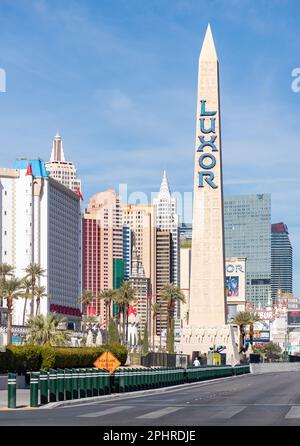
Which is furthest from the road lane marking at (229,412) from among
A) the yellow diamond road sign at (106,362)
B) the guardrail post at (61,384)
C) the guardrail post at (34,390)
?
the yellow diamond road sign at (106,362)

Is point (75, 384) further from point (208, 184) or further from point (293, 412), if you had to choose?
point (208, 184)

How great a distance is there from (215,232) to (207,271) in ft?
17.1

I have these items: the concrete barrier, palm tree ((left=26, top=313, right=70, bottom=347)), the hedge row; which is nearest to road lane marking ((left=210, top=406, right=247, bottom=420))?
the hedge row

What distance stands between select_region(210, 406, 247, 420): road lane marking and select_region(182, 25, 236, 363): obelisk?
104 m

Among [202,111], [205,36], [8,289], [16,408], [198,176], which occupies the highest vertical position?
[205,36]

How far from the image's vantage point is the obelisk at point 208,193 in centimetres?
13850

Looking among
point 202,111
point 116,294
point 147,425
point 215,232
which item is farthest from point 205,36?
point 147,425

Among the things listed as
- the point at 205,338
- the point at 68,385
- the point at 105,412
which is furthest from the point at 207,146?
the point at 105,412

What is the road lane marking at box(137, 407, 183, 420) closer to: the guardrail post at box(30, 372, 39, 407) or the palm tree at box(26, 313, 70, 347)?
the guardrail post at box(30, 372, 39, 407)

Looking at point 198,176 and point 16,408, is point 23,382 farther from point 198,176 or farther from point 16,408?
point 198,176

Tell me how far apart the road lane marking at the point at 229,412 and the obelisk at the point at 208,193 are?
104 meters

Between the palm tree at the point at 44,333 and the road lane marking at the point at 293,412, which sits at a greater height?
the palm tree at the point at 44,333

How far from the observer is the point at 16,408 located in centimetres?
3538

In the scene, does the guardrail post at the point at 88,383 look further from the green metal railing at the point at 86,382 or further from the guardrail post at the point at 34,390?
the guardrail post at the point at 34,390
